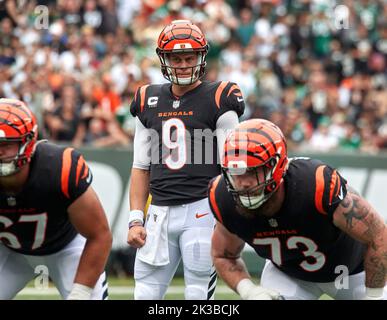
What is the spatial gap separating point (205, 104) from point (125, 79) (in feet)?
22.1

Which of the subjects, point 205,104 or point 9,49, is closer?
point 205,104

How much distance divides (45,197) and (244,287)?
1.18 m

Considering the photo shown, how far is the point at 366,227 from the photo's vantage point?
15.8 feet

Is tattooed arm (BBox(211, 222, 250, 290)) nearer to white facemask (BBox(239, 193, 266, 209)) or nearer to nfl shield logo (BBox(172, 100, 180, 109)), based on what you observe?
white facemask (BBox(239, 193, 266, 209))

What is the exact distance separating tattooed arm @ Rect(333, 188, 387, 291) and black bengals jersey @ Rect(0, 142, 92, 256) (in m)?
1.38

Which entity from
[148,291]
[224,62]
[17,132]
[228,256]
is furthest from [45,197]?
[224,62]

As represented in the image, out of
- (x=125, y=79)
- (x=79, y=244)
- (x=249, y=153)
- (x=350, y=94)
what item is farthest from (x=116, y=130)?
(x=249, y=153)

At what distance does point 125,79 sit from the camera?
41.5ft

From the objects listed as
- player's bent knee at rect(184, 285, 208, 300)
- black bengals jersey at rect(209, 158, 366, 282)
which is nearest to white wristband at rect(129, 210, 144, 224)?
player's bent knee at rect(184, 285, 208, 300)

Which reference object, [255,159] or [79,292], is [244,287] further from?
[79,292]

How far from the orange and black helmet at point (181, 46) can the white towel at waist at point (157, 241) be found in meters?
0.90

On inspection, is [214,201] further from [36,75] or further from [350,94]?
[350,94]

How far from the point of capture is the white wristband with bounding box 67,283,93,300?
16.4 ft

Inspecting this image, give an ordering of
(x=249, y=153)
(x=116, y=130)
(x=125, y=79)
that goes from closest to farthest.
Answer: (x=249, y=153) < (x=116, y=130) < (x=125, y=79)
